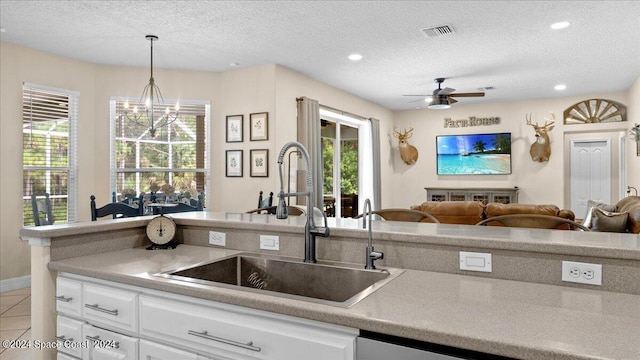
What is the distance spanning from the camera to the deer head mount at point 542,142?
7.57 m

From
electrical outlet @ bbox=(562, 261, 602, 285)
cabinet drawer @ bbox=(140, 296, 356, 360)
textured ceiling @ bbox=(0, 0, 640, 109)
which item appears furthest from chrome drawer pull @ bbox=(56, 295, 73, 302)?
textured ceiling @ bbox=(0, 0, 640, 109)

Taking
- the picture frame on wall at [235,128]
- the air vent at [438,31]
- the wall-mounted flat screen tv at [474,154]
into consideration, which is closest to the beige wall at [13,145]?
the picture frame on wall at [235,128]

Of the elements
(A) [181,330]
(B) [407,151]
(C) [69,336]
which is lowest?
(C) [69,336]

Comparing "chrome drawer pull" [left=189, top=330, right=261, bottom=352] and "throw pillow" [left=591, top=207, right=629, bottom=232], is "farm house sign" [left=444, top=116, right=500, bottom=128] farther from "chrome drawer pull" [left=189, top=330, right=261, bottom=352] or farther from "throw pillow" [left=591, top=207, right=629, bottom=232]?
"chrome drawer pull" [left=189, top=330, right=261, bottom=352]

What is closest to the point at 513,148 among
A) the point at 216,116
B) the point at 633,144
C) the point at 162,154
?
the point at 633,144

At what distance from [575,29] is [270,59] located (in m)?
3.38

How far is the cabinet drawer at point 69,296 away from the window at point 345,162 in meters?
5.01

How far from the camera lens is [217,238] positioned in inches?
86.3

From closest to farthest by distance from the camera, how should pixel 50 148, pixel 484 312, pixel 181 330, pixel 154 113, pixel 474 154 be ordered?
pixel 484 312 → pixel 181 330 → pixel 50 148 → pixel 154 113 → pixel 474 154

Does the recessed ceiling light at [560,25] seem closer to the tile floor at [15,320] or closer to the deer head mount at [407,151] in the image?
the deer head mount at [407,151]

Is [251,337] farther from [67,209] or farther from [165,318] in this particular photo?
[67,209]

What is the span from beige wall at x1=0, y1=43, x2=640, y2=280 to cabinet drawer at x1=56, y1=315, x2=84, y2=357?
3515 millimetres

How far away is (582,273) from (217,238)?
5.47ft

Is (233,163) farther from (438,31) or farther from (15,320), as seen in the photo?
(438,31)
